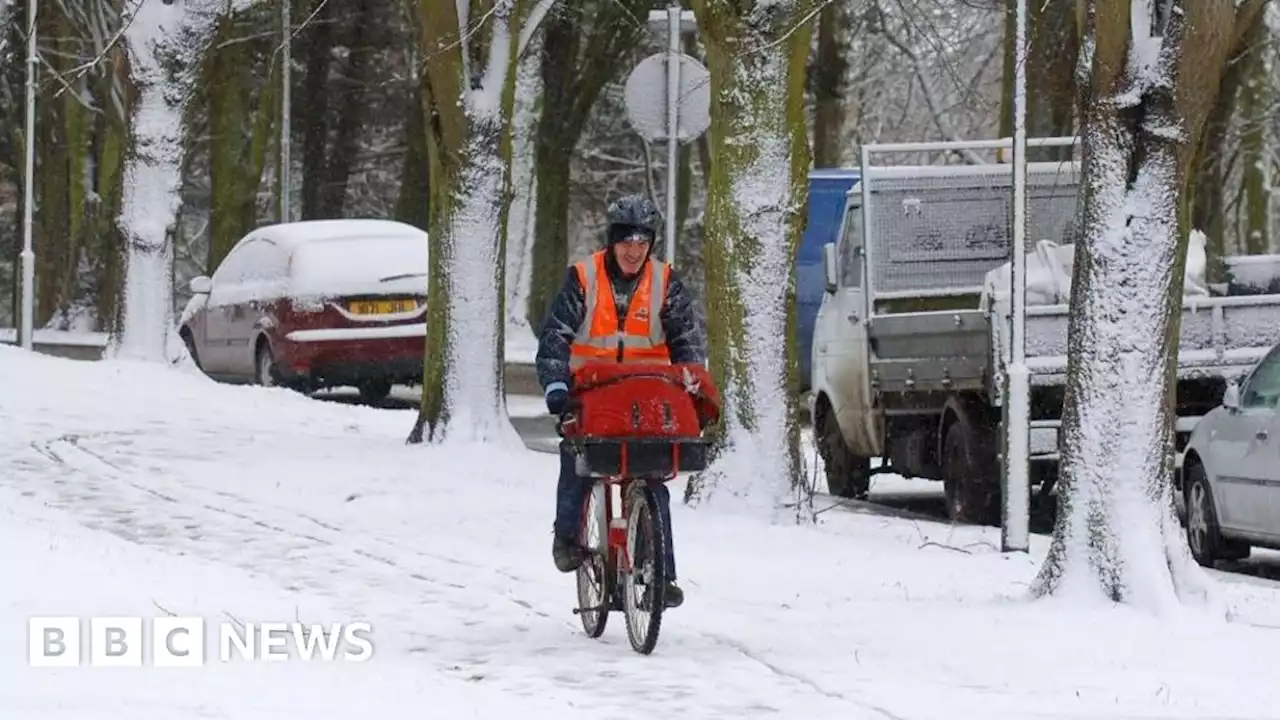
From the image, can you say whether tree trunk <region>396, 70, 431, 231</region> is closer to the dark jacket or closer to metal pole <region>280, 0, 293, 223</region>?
metal pole <region>280, 0, 293, 223</region>

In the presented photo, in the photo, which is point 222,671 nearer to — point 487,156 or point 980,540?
point 980,540

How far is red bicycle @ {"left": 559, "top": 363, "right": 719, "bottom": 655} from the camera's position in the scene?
10000 millimetres

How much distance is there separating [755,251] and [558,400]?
5628 mm

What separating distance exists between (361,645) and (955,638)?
7.90 feet

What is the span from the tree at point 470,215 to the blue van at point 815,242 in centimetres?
864

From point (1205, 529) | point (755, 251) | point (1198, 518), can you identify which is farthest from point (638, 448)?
point (1198, 518)

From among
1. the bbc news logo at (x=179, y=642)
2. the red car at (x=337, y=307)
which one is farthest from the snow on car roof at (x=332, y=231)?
the bbc news logo at (x=179, y=642)

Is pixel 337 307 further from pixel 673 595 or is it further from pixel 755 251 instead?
pixel 673 595

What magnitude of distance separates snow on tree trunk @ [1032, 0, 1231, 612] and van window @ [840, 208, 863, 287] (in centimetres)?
760

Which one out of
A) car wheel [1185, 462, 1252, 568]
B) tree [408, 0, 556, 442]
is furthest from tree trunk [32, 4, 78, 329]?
car wheel [1185, 462, 1252, 568]

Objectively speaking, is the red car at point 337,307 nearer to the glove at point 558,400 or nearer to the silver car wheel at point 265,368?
the silver car wheel at point 265,368

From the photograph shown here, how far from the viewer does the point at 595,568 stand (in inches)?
413

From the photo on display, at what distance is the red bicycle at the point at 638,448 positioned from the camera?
32.8 ft

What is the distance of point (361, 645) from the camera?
10.1m
